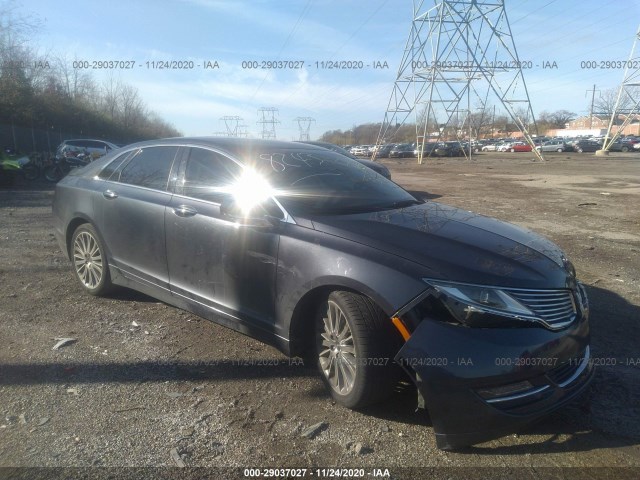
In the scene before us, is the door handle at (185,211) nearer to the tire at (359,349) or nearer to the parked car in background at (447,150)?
the tire at (359,349)

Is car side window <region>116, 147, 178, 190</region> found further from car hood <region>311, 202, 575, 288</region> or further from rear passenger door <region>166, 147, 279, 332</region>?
car hood <region>311, 202, 575, 288</region>

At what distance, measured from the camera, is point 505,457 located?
2701 mm

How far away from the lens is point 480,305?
2654 mm

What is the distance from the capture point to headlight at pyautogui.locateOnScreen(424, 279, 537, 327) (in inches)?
104

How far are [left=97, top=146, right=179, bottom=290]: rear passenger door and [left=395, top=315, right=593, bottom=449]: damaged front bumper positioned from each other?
2.40 meters

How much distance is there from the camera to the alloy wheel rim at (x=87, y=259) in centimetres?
495

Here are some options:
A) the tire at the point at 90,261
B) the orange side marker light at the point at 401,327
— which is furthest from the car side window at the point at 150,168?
the orange side marker light at the point at 401,327

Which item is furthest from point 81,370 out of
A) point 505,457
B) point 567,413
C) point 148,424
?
point 567,413

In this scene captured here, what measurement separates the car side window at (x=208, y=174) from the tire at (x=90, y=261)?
4.34 ft

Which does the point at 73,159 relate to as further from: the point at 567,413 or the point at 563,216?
the point at 567,413

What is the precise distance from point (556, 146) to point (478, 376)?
5894 centimetres

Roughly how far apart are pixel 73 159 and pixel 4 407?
19.2 metres

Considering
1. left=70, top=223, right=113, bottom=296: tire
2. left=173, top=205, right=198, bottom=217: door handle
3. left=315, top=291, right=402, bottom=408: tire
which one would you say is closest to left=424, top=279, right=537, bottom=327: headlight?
left=315, top=291, right=402, bottom=408: tire

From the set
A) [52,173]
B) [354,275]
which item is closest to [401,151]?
[52,173]
